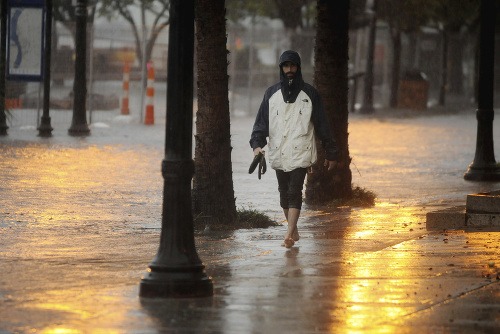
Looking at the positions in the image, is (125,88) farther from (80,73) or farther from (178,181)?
(178,181)

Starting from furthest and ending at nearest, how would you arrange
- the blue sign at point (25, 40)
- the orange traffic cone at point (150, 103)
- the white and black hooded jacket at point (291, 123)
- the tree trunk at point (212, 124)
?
the orange traffic cone at point (150, 103) < the blue sign at point (25, 40) < the tree trunk at point (212, 124) < the white and black hooded jacket at point (291, 123)

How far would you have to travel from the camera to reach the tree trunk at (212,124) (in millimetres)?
13406

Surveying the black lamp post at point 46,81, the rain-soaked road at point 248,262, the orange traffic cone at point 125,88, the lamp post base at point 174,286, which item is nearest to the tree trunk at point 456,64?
the orange traffic cone at point 125,88

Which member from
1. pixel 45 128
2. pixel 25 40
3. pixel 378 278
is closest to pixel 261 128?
pixel 378 278

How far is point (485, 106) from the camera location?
19906 millimetres

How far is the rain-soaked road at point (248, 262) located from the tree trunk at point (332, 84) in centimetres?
53

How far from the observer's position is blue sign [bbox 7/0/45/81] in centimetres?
2673

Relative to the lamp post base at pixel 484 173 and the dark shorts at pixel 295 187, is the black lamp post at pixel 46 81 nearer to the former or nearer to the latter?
the lamp post base at pixel 484 173

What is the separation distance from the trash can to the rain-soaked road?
952 inches

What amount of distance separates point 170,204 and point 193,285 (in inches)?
22.6

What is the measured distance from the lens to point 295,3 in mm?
41781

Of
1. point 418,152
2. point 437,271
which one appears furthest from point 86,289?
point 418,152

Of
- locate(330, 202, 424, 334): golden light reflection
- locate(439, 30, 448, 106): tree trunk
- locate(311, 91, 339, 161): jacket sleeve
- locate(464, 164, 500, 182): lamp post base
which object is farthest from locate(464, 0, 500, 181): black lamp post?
locate(439, 30, 448, 106): tree trunk

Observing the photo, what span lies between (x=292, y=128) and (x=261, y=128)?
0.27 m
